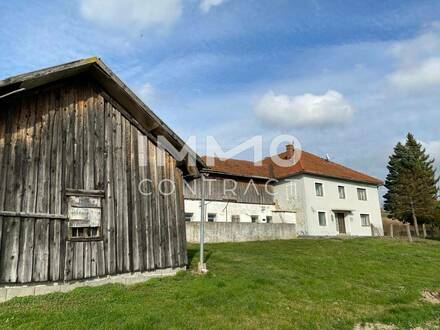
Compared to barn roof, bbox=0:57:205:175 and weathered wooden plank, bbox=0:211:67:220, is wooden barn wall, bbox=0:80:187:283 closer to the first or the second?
weathered wooden plank, bbox=0:211:67:220

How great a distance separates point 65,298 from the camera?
27.7 feet

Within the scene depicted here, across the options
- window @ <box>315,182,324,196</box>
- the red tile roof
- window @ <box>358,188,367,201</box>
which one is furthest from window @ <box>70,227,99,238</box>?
window @ <box>358,188,367,201</box>

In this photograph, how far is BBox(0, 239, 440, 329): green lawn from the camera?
7.04 meters

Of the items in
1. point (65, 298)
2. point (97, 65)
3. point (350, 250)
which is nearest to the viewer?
point (65, 298)

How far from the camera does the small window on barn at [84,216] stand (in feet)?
31.1

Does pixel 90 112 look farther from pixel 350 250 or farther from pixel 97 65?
pixel 350 250

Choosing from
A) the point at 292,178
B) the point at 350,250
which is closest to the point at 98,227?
the point at 350,250

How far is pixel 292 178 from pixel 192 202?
10541 mm

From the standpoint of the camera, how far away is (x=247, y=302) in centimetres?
852

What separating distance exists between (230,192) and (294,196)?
21.1 ft

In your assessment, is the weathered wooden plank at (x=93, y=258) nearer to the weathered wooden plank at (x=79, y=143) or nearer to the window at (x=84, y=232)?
the window at (x=84, y=232)

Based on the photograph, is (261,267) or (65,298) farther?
(261,267)

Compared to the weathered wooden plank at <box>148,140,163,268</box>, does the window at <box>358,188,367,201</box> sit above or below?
above

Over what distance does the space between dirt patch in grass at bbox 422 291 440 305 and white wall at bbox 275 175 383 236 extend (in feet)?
67.9
